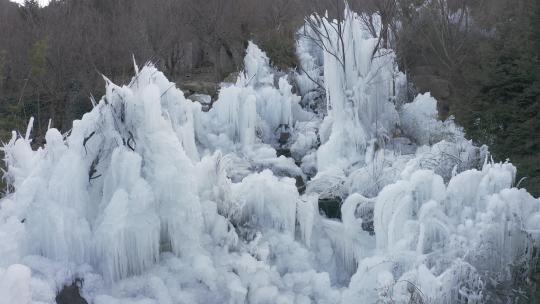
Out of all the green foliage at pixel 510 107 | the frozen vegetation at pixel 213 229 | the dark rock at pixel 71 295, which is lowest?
the dark rock at pixel 71 295

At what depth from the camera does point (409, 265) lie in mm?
6824

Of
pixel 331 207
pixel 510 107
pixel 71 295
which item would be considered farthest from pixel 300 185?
pixel 71 295

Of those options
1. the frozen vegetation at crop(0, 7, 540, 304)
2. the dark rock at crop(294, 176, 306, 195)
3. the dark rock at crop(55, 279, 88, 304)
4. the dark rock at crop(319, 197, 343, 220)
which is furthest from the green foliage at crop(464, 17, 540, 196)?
the dark rock at crop(55, 279, 88, 304)

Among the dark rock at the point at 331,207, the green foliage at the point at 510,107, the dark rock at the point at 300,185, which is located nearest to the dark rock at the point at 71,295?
the dark rock at the point at 331,207

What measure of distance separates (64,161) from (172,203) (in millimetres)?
1401

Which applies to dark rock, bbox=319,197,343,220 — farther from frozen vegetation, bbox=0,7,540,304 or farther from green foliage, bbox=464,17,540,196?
green foliage, bbox=464,17,540,196

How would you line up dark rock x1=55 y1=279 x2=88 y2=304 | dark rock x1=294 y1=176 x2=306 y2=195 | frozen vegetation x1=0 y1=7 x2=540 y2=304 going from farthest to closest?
dark rock x1=294 y1=176 x2=306 y2=195
frozen vegetation x1=0 y1=7 x2=540 y2=304
dark rock x1=55 y1=279 x2=88 y2=304

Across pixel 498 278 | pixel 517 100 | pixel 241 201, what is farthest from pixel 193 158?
pixel 517 100

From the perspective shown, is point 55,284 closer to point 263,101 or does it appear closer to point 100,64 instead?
point 263,101

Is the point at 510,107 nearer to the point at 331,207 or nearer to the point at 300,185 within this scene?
the point at 331,207

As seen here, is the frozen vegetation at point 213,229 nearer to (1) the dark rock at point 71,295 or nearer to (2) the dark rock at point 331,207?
(1) the dark rock at point 71,295

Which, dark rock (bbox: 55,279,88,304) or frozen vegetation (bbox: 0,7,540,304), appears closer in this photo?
dark rock (bbox: 55,279,88,304)

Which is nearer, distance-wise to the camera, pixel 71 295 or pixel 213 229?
pixel 71 295

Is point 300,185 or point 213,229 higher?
point 300,185
